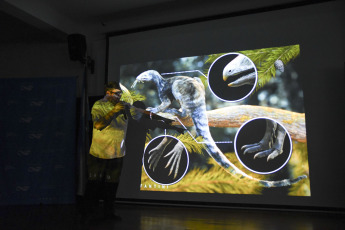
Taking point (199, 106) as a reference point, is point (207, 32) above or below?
above

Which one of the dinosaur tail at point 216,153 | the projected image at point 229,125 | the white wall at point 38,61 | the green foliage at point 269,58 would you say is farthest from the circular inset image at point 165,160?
the white wall at point 38,61

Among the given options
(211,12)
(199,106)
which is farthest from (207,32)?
(199,106)

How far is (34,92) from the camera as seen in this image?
4.04 metres

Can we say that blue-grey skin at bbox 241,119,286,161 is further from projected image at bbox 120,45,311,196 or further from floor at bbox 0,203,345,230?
floor at bbox 0,203,345,230

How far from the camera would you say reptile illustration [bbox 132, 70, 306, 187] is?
3.28m

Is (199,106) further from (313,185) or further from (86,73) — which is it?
(86,73)

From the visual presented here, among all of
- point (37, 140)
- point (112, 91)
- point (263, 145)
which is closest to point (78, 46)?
point (37, 140)

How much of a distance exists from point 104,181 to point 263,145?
1.81m

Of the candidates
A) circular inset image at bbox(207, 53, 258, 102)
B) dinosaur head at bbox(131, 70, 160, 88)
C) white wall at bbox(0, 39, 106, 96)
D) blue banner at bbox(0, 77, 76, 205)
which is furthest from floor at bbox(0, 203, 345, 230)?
white wall at bbox(0, 39, 106, 96)

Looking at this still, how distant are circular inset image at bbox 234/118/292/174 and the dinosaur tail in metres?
0.12

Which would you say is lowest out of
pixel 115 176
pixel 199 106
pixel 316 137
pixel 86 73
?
pixel 115 176

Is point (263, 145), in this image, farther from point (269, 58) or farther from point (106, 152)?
point (106, 152)

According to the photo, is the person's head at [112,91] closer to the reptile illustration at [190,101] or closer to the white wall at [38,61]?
the reptile illustration at [190,101]

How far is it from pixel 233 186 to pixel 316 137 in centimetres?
107
